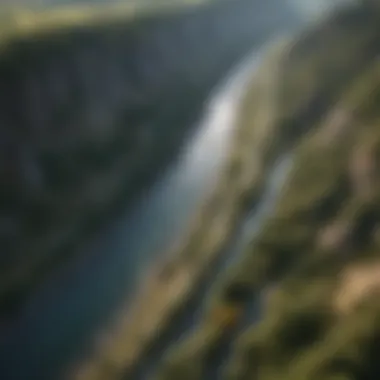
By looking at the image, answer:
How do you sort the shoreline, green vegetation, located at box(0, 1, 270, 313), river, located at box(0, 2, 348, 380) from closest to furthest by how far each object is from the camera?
the shoreline, river, located at box(0, 2, 348, 380), green vegetation, located at box(0, 1, 270, 313)

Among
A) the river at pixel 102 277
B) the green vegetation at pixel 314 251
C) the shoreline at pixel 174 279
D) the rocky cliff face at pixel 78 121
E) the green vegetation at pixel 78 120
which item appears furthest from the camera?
the rocky cliff face at pixel 78 121

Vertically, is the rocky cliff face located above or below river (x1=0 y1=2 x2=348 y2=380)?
above

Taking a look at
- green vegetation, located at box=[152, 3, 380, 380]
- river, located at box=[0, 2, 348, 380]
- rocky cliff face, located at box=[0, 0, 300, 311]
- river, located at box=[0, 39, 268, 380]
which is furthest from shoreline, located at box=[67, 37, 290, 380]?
rocky cliff face, located at box=[0, 0, 300, 311]

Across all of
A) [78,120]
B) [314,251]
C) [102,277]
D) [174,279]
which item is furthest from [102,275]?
[78,120]

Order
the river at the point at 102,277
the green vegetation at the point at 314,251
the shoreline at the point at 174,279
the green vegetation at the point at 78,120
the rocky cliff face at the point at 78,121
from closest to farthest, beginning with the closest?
the green vegetation at the point at 314,251 → the shoreline at the point at 174,279 → the river at the point at 102,277 → the green vegetation at the point at 78,120 → the rocky cliff face at the point at 78,121

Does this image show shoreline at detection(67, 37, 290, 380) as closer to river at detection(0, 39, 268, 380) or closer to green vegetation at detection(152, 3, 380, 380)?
green vegetation at detection(152, 3, 380, 380)

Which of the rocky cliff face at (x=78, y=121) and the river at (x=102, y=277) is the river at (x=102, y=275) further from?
the rocky cliff face at (x=78, y=121)

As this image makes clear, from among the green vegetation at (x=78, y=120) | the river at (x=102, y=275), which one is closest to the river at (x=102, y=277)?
the river at (x=102, y=275)

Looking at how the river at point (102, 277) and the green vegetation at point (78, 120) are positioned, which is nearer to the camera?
the river at point (102, 277)

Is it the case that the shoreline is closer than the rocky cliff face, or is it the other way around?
the shoreline

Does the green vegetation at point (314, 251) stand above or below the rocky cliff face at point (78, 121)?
below

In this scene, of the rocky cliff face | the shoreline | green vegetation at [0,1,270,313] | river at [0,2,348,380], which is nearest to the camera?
the shoreline
